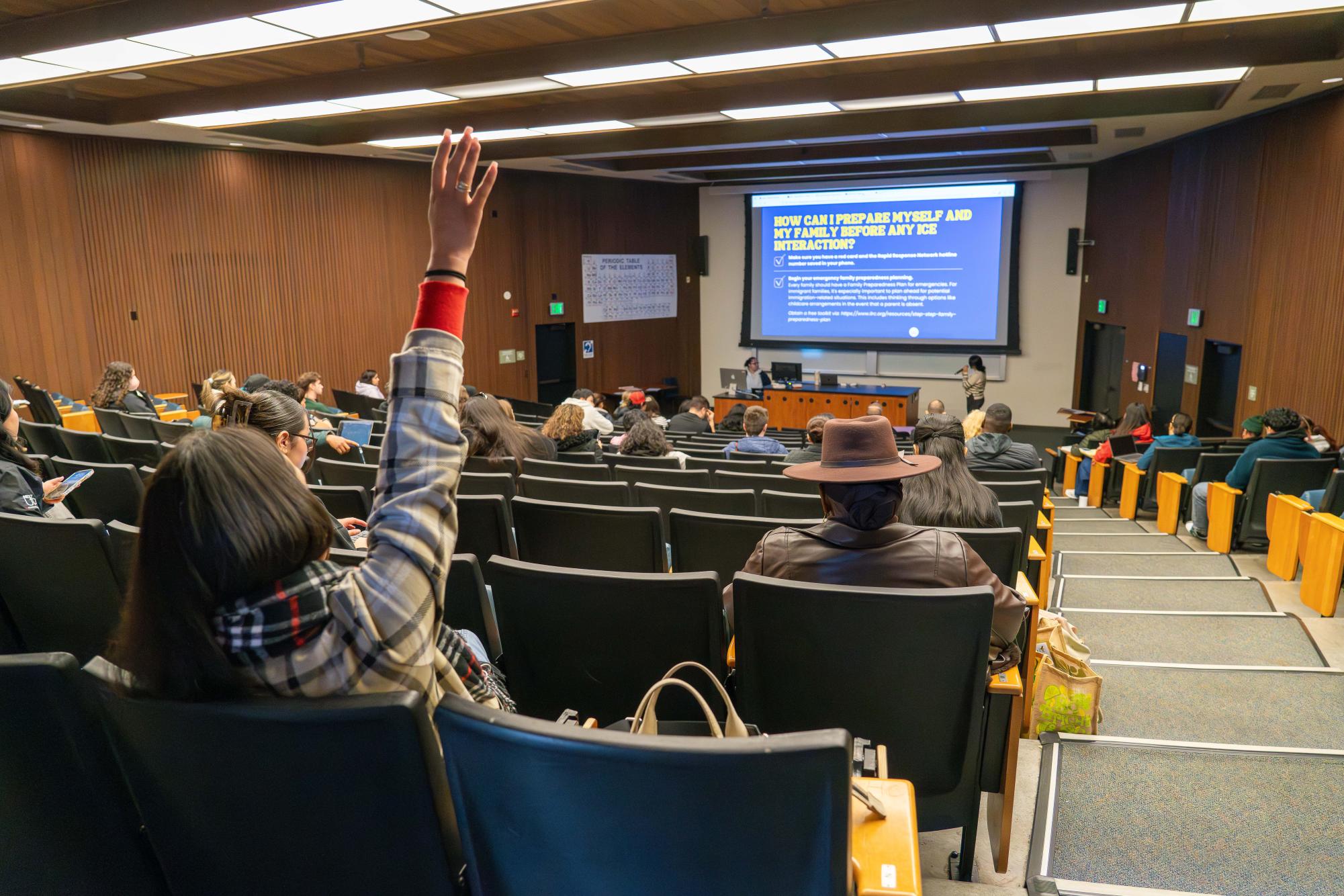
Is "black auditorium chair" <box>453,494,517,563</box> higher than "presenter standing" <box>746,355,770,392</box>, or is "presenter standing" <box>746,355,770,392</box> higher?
"black auditorium chair" <box>453,494,517,563</box>

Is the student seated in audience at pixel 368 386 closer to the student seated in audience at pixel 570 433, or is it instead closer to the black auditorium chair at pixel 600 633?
the student seated in audience at pixel 570 433

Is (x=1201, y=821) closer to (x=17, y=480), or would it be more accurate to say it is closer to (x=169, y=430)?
(x=17, y=480)

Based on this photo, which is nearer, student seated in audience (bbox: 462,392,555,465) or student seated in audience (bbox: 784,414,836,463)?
student seated in audience (bbox: 462,392,555,465)

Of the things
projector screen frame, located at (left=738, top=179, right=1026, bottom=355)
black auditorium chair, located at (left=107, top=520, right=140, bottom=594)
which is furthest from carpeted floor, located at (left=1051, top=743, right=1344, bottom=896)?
projector screen frame, located at (left=738, top=179, right=1026, bottom=355)

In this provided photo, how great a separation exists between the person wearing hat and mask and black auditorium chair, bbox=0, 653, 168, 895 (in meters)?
1.33

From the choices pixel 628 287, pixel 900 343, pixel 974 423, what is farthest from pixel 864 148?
pixel 628 287

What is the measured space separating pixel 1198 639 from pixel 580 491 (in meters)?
3.04

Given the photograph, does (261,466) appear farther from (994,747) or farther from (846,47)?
(846,47)

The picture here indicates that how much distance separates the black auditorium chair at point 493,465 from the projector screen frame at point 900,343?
1213 centimetres

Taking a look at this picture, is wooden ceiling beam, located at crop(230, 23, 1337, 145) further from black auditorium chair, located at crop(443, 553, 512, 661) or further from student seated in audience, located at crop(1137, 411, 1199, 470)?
black auditorium chair, located at crop(443, 553, 512, 661)

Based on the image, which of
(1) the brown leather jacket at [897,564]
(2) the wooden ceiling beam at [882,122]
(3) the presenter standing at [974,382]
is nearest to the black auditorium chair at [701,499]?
(1) the brown leather jacket at [897,564]

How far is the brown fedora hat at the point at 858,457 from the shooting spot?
226 centimetres

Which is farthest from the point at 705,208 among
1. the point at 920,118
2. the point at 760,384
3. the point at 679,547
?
the point at 679,547

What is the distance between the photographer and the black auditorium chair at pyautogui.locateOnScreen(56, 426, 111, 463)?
5.21 metres
